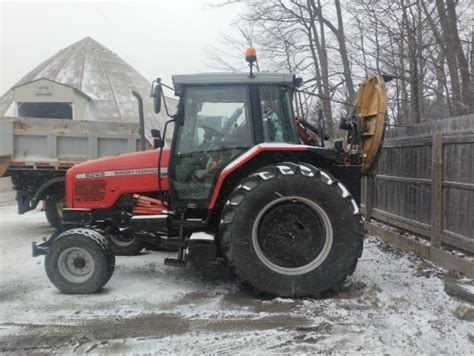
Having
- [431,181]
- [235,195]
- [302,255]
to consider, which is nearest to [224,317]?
[302,255]

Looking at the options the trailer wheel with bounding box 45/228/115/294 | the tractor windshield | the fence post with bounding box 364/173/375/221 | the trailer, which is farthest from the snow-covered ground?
the trailer

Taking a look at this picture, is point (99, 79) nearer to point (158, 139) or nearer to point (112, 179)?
point (112, 179)

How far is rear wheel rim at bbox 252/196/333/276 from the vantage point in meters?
5.00

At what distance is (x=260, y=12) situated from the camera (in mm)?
18922

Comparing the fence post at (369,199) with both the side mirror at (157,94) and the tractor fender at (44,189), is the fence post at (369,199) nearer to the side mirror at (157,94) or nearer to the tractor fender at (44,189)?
the side mirror at (157,94)

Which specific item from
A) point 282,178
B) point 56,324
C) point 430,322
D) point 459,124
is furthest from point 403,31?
point 56,324

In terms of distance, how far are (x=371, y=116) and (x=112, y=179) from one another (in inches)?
127

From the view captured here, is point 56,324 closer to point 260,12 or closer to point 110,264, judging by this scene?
point 110,264

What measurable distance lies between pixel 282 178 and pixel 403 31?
7129 mm

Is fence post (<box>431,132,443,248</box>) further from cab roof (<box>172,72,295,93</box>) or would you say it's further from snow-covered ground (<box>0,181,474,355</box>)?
cab roof (<box>172,72,295,93</box>)

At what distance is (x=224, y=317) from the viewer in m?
4.52

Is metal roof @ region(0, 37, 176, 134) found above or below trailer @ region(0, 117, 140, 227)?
above

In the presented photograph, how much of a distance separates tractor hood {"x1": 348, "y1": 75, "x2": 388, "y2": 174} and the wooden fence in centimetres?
54

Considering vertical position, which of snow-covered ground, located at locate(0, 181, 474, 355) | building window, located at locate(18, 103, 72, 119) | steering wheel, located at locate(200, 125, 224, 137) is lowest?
snow-covered ground, located at locate(0, 181, 474, 355)
